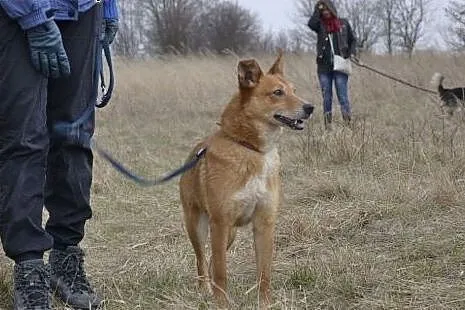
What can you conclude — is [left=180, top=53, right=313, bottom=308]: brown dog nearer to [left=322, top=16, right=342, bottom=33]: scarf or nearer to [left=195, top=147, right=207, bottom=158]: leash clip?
[left=195, top=147, right=207, bottom=158]: leash clip

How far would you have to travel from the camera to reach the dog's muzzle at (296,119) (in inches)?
126

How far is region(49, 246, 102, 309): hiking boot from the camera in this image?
292 centimetres

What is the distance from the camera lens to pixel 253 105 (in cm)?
318

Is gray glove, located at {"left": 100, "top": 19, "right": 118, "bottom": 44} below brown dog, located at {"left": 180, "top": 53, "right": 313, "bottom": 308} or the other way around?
the other way around

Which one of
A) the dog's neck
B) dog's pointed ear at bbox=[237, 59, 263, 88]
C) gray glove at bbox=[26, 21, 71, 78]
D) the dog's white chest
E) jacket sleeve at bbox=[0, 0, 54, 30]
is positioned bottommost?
the dog's white chest

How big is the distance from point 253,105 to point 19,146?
1089 millimetres

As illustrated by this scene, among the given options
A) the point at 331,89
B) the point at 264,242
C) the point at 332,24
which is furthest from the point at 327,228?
the point at 332,24

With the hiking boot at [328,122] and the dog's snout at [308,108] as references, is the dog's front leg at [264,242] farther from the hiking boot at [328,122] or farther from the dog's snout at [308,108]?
the hiking boot at [328,122]

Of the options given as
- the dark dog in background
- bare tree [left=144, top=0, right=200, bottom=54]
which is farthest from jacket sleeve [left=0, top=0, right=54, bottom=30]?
bare tree [left=144, top=0, right=200, bottom=54]

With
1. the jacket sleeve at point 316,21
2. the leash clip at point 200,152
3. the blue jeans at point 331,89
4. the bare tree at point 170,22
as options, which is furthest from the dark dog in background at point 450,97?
the bare tree at point 170,22

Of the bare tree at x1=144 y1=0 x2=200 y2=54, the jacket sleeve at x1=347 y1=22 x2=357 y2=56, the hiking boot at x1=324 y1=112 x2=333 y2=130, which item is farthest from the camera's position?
the bare tree at x1=144 y1=0 x2=200 y2=54

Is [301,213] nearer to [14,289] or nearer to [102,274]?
[102,274]

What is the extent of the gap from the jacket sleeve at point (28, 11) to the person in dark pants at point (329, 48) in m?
6.97

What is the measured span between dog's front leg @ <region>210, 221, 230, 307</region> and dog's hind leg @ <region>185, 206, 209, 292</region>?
22 centimetres
